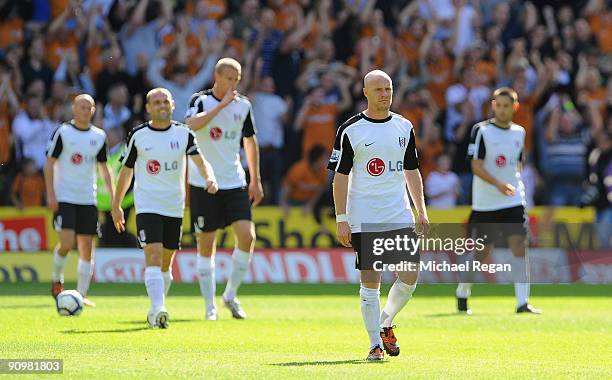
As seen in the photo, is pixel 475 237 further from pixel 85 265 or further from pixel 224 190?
pixel 85 265

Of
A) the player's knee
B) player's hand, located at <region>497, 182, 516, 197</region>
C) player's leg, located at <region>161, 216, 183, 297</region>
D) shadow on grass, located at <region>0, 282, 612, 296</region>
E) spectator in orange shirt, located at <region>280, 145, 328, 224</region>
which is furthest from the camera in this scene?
spectator in orange shirt, located at <region>280, 145, 328, 224</region>

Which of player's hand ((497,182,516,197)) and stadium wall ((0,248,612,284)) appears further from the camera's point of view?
stadium wall ((0,248,612,284))

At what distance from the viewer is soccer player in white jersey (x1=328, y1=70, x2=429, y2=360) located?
1131 centimetres

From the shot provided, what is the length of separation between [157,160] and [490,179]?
15.2 ft

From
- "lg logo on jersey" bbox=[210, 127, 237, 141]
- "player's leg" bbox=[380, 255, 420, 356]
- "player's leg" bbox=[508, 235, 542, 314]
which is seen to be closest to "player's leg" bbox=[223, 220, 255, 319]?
"lg logo on jersey" bbox=[210, 127, 237, 141]

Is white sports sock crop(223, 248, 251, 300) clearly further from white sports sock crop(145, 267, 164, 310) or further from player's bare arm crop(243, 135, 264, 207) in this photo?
white sports sock crop(145, 267, 164, 310)

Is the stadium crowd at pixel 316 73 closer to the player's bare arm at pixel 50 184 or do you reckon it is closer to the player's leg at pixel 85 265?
the player's leg at pixel 85 265

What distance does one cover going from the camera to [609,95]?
25.5 metres

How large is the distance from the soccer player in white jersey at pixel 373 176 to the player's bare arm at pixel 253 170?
4567mm

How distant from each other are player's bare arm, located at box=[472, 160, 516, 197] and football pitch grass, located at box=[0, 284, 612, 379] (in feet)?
5.23

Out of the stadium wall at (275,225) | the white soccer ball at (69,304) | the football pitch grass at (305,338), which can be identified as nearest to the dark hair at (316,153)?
the stadium wall at (275,225)

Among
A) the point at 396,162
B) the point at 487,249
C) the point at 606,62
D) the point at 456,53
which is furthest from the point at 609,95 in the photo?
the point at 396,162

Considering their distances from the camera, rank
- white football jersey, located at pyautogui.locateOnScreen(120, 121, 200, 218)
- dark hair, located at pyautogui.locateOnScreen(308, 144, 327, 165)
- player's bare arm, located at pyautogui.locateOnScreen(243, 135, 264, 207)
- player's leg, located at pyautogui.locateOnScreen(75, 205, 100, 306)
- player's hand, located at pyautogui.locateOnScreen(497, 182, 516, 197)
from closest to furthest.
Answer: white football jersey, located at pyautogui.locateOnScreen(120, 121, 200, 218), player's bare arm, located at pyautogui.locateOnScreen(243, 135, 264, 207), player's hand, located at pyautogui.locateOnScreen(497, 182, 516, 197), player's leg, located at pyautogui.locateOnScreen(75, 205, 100, 306), dark hair, located at pyautogui.locateOnScreen(308, 144, 327, 165)

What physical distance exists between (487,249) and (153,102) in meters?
5.48
